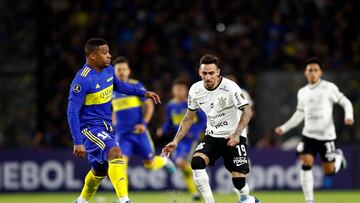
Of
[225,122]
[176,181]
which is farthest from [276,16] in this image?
[225,122]

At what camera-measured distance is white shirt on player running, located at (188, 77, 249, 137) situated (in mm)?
10867

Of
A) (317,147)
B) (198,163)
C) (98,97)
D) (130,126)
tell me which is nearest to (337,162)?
(317,147)

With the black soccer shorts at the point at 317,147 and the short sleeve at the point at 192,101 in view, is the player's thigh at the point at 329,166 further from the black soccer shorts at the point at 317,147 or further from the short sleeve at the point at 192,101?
the short sleeve at the point at 192,101

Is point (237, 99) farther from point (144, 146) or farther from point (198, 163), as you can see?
point (144, 146)

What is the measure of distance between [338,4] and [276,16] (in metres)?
1.63

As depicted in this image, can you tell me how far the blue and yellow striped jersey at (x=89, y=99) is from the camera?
34.6ft

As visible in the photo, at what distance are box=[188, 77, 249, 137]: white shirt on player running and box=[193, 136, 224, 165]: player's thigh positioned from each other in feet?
0.32

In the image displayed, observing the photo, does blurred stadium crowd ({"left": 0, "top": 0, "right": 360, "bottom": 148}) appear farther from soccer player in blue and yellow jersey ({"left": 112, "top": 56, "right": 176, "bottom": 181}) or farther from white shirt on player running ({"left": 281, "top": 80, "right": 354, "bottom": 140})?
white shirt on player running ({"left": 281, "top": 80, "right": 354, "bottom": 140})

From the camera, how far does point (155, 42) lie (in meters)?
21.6

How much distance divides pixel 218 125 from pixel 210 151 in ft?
1.13

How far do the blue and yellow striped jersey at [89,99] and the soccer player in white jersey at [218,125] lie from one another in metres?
0.95

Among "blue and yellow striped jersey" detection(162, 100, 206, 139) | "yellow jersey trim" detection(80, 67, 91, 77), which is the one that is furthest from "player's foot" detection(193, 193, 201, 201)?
"yellow jersey trim" detection(80, 67, 91, 77)

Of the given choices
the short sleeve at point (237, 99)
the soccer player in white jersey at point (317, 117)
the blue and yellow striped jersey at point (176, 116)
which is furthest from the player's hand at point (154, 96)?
the blue and yellow striped jersey at point (176, 116)

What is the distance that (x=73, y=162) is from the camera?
1838 centimetres
